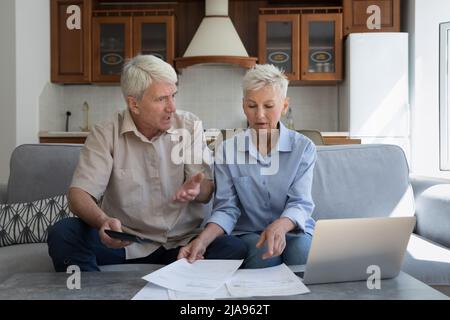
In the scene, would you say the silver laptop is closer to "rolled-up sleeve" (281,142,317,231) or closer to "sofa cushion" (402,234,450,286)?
"rolled-up sleeve" (281,142,317,231)

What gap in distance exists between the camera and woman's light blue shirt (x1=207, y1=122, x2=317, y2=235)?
2.03 m

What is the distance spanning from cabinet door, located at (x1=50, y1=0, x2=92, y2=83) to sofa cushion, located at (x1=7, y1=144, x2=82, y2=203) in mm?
3207

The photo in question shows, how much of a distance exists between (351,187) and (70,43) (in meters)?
4.02

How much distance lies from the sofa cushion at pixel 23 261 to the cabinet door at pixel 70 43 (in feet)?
11.9

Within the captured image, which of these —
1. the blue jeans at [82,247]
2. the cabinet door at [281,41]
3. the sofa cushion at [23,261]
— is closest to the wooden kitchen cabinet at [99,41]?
the cabinet door at [281,41]

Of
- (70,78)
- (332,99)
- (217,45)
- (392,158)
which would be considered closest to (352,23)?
(332,99)

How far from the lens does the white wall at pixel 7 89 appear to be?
4684 millimetres

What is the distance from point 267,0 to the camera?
597 cm

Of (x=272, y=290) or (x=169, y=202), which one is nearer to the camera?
(x=272, y=290)

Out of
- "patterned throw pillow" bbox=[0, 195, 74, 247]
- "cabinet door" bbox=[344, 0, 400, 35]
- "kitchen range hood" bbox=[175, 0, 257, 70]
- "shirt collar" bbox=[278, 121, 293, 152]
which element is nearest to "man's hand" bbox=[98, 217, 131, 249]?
"shirt collar" bbox=[278, 121, 293, 152]

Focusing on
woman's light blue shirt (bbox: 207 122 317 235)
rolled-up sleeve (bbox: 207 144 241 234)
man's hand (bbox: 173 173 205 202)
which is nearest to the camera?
man's hand (bbox: 173 173 205 202)

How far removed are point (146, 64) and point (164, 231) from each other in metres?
0.59

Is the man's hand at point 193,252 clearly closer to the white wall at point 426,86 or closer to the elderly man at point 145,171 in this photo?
the elderly man at point 145,171
